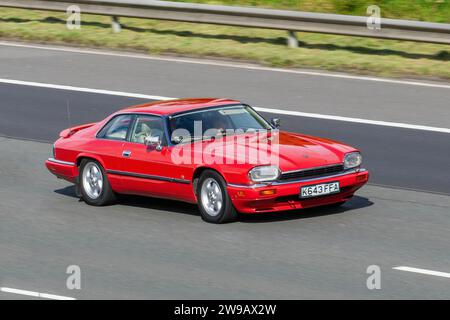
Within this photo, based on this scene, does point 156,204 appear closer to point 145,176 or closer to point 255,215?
point 145,176

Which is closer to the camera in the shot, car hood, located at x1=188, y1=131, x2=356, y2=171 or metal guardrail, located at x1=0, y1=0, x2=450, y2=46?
car hood, located at x1=188, y1=131, x2=356, y2=171

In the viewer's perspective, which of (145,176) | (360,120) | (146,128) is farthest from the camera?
(360,120)

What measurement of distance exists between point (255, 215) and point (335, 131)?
4.41 m

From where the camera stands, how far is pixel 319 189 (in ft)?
39.0

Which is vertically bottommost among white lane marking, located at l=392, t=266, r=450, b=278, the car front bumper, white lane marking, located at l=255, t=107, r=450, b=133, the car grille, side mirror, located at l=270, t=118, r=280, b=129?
white lane marking, located at l=392, t=266, r=450, b=278

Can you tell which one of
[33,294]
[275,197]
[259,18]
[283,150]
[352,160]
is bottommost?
[33,294]

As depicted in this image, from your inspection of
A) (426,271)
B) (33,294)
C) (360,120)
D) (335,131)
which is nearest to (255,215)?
(426,271)

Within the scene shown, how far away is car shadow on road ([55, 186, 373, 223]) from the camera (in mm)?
12305

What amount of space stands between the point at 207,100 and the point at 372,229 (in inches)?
112

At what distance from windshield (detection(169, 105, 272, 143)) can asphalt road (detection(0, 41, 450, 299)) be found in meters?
0.91

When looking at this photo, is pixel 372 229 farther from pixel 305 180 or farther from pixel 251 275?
pixel 251 275

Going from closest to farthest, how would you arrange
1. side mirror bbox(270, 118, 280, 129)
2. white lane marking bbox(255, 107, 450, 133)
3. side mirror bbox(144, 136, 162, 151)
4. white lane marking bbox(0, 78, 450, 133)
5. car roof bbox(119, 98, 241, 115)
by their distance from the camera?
side mirror bbox(144, 136, 162, 151) < car roof bbox(119, 98, 241, 115) < side mirror bbox(270, 118, 280, 129) < white lane marking bbox(255, 107, 450, 133) < white lane marking bbox(0, 78, 450, 133)

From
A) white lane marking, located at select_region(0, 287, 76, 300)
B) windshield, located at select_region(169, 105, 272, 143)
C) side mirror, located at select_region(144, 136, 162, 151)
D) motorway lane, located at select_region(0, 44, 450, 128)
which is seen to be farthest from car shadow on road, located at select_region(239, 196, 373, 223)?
motorway lane, located at select_region(0, 44, 450, 128)

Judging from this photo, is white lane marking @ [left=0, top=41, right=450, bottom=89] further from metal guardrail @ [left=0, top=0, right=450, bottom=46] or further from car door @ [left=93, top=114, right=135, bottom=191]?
car door @ [left=93, top=114, right=135, bottom=191]
